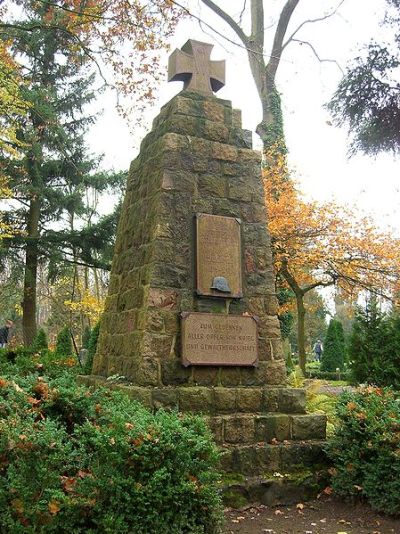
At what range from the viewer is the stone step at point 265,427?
16.4 feet

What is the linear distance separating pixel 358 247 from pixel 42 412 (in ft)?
43.1

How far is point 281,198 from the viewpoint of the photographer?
621 inches

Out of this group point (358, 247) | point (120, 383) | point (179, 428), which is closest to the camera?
point (179, 428)

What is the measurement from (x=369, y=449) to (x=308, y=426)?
2.91 feet

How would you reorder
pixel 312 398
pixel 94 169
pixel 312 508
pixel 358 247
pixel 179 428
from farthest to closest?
pixel 94 169 < pixel 358 247 < pixel 312 398 < pixel 312 508 < pixel 179 428

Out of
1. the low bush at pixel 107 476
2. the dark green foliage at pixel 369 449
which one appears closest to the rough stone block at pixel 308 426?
the dark green foliage at pixel 369 449

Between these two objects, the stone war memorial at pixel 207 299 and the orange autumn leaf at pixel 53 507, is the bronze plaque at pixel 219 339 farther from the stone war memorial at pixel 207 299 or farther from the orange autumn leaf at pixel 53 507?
the orange autumn leaf at pixel 53 507

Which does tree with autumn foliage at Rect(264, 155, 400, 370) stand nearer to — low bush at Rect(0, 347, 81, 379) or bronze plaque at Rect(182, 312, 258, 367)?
low bush at Rect(0, 347, 81, 379)

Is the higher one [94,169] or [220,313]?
[94,169]

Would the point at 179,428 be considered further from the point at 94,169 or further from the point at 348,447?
the point at 94,169

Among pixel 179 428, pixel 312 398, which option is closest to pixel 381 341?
pixel 312 398

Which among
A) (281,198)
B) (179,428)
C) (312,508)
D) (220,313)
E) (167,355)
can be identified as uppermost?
(281,198)

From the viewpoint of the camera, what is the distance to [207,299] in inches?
212

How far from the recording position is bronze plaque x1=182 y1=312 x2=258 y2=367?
514cm
